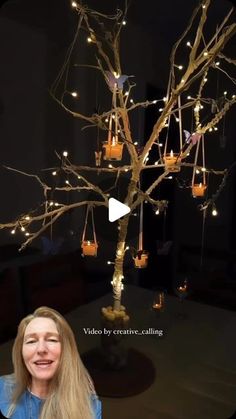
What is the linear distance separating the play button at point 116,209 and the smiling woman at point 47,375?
0.32 meters

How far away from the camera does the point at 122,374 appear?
129cm

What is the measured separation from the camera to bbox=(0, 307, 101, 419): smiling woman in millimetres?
1036

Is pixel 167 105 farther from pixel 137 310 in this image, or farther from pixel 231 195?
pixel 137 310

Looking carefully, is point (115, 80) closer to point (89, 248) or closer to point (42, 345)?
point (89, 248)

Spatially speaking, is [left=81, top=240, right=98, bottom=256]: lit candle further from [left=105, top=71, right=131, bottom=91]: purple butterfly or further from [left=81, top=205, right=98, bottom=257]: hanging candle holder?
[left=105, top=71, right=131, bottom=91]: purple butterfly

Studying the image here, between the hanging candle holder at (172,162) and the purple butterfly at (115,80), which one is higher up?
the purple butterfly at (115,80)

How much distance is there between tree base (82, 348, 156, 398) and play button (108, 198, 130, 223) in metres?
0.41

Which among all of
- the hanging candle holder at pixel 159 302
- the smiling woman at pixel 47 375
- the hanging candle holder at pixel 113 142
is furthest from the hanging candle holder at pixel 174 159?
the smiling woman at pixel 47 375


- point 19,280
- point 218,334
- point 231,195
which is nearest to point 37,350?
point 19,280

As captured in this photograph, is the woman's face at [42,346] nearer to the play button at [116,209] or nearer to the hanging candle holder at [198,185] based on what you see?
the play button at [116,209]

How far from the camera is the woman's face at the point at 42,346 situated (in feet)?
3.39

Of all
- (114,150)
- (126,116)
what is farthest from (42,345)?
(126,116)

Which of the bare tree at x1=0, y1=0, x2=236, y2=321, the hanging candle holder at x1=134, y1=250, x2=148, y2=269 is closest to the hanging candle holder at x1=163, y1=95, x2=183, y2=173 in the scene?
the bare tree at x1=0, y1=0, x2=236, y2=321

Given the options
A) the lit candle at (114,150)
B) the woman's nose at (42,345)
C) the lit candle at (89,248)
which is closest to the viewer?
the woman's nose at (42,345)
